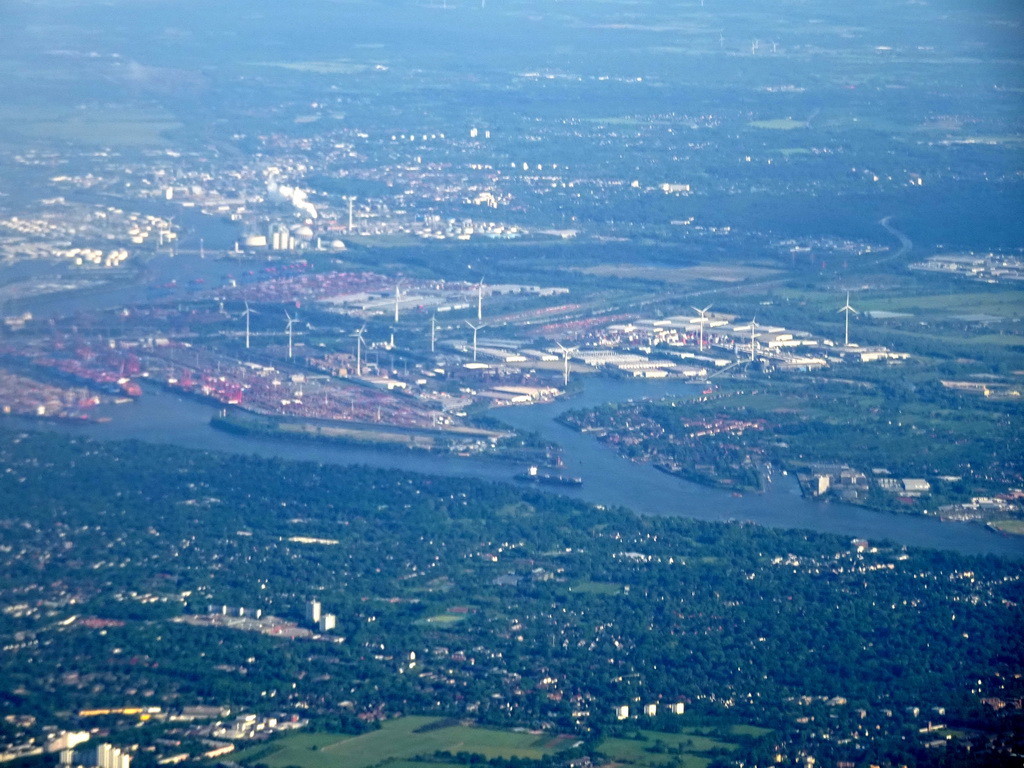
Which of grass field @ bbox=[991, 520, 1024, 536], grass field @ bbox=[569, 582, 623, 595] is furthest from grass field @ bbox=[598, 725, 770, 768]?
grass field @ bbox=[991, 520, 1024, 536]

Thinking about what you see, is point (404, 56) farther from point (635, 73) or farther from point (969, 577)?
point (969, 577)

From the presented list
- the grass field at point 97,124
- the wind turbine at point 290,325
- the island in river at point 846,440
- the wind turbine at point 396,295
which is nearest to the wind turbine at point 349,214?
the grass field at point 97,124

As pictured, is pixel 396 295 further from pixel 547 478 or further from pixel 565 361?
pixel 547 478

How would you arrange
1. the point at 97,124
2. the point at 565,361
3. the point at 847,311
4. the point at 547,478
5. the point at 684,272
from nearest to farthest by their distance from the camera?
the point at 547,478
the point at 565,361
the point at 847,311
the point at 684,272
the point at 97,124

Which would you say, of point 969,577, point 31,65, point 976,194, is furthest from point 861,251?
point 969,577

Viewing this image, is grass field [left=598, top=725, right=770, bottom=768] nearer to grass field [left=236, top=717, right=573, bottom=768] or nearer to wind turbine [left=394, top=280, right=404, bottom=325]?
grass field [left=236, top=717, right=573, bottom=768]

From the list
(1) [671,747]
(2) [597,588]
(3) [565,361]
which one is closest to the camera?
(1) [671,747]

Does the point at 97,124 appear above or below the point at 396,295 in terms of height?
above

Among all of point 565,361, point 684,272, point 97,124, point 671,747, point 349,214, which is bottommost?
point 671,747

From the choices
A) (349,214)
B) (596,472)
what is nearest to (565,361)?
(596,472)
